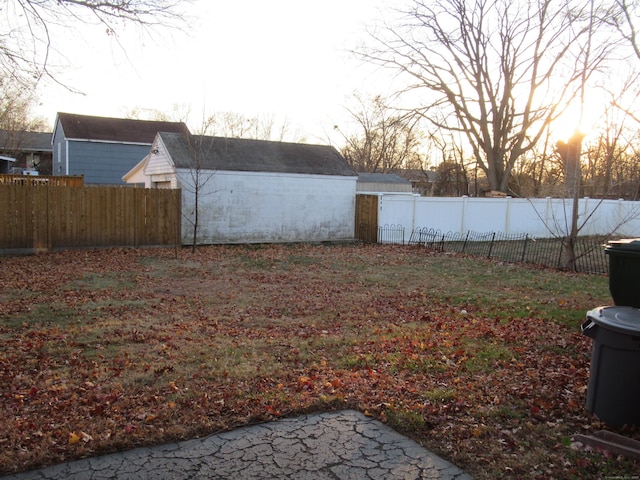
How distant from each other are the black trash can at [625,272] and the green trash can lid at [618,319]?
1.19 m

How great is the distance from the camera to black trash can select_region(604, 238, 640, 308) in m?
5.04

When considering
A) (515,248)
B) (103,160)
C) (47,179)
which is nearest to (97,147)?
(103,160)

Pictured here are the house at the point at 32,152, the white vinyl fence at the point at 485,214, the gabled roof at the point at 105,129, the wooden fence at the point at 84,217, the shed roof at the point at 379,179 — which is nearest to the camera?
the wooden fence at the point at 84,217

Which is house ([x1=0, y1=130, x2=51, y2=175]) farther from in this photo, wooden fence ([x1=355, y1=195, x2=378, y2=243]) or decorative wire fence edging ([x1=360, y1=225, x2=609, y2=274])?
decorative wire fence edging ([x1=360, y1=225, x2=609, y2=274])

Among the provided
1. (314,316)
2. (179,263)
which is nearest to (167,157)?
(179,263)

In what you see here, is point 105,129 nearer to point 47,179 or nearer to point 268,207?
point 47,179

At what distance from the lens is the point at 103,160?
32031 mm

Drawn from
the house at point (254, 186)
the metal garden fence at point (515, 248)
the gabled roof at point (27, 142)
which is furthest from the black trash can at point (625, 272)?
the gabled roof at point (27, 142)

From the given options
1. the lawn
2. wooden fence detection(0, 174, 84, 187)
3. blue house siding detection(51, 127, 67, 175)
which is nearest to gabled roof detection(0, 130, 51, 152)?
blue house siding detection(51, 127, 67, 175)

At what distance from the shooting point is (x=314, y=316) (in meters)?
7.78

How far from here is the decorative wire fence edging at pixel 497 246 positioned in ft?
50.8

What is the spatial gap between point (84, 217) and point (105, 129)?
19900 mm

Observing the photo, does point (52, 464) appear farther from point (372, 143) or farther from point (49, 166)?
point (372, 143)

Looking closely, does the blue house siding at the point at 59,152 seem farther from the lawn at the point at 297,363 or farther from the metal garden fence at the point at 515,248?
the lawn at the point at 297,363
